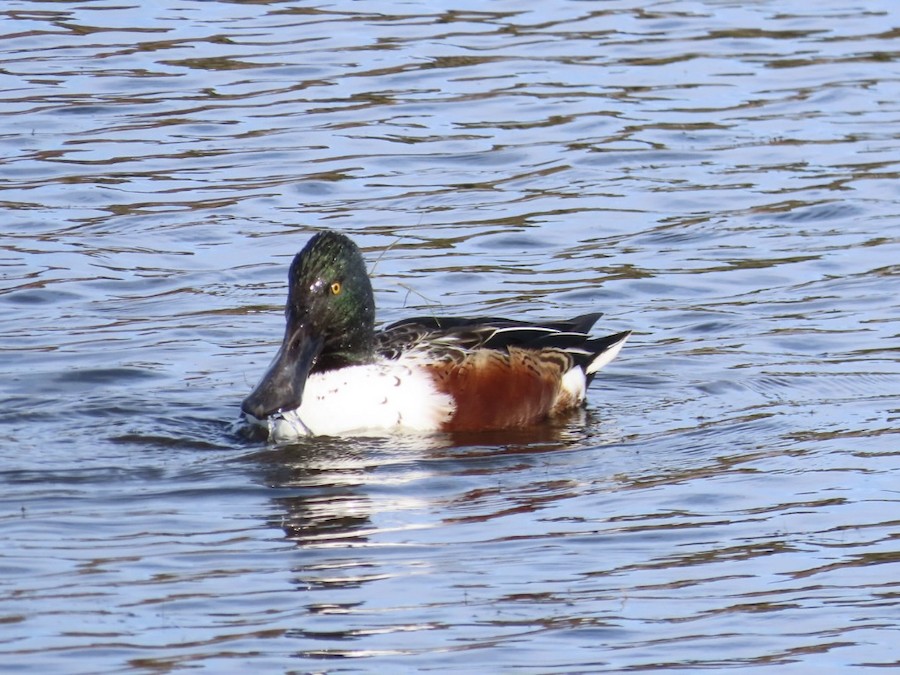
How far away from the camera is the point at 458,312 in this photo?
10.2 m

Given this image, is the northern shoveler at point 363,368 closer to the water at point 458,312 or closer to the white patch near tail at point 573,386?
the water at point 458,312

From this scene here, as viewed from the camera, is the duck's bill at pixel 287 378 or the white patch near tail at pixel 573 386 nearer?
the duck's bill at pixel 287 378

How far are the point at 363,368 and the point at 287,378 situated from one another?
14.7 inches

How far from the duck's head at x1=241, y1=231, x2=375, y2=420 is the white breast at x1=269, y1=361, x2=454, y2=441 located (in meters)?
0.09

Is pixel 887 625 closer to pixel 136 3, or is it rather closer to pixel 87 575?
pixel 87 575

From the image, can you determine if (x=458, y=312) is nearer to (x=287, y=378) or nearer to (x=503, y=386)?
(x=503, y=386)

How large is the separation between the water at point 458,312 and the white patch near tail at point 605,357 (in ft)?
0.66

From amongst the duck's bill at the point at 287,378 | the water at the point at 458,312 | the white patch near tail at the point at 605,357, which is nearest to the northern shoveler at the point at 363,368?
the duck's bill at the point at 287,378

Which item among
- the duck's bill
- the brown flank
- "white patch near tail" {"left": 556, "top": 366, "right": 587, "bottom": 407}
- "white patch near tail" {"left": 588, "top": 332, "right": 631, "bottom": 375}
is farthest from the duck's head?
"white patch near tail" {"left": 588, "top": 332, "right": 631, "bottom": 375}

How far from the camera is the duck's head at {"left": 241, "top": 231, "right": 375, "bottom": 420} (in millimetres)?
8406

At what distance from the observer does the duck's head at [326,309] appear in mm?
8406

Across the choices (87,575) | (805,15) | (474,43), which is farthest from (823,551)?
(805,15)

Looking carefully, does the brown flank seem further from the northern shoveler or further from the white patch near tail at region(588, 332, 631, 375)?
the white patch near tail at region(588, 332, 631, 375)

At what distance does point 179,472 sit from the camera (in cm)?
A: 776
